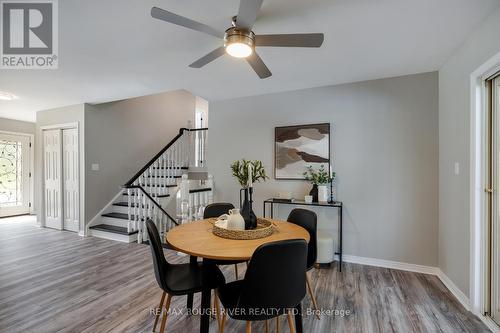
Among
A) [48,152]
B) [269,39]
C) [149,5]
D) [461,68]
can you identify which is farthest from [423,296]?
[48,152]

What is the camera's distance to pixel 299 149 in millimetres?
3576

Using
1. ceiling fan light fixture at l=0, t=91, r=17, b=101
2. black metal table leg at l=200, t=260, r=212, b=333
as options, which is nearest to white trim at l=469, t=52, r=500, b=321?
black metal table leg at l=200, t=260, r=212, b=333

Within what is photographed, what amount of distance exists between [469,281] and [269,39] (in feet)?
8.76

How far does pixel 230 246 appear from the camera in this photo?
155cm

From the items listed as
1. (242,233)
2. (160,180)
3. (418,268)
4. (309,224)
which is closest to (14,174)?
(160,180)

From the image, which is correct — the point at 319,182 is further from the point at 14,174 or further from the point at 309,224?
the point at 14,174

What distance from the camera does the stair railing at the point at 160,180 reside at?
13.6 feet

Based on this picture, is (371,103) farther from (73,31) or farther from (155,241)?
(73,31)

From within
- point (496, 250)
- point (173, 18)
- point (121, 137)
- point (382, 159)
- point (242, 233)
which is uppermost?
point (173, 18)

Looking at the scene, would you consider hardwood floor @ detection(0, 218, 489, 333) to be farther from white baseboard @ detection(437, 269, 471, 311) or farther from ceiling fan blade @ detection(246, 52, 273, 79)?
ceiling fan blade @ detection(246, 52, 273, 79)

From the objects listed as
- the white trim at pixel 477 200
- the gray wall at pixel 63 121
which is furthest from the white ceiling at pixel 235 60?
the gray wall at pixel 63 121

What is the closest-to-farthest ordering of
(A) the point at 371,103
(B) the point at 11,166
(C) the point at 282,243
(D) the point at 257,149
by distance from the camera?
(C) the point at 282,243, (A) the point at 371,103, (D) the point at 257,149, (B) the point at 11,166

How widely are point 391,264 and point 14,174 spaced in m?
8.07

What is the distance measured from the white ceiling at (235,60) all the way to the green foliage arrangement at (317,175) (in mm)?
1208
